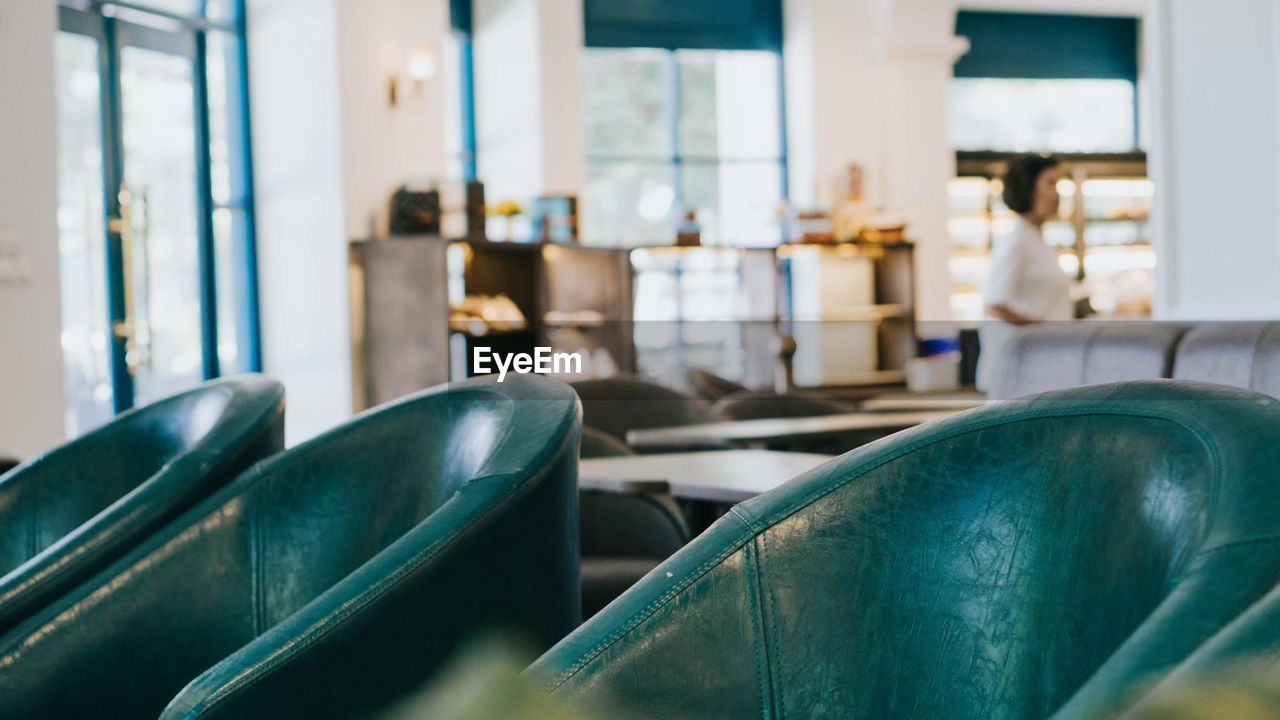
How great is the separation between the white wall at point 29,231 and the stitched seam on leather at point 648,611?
4375mm

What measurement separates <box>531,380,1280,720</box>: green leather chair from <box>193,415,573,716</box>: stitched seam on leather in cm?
40

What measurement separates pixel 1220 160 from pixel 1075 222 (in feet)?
24.8

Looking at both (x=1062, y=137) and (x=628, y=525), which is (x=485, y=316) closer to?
(x=628, y=525)

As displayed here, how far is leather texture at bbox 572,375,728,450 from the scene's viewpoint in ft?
12.3

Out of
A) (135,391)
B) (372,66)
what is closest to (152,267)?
(135,391)

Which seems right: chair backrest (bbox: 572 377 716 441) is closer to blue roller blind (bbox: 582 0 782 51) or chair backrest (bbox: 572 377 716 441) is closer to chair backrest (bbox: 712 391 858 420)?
chair backrest (bbox: 712 391 858 420)

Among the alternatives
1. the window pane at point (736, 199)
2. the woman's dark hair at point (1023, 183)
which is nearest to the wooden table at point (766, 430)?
the woman's dark hair at point (1023, 183)

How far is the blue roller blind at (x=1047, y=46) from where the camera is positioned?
10945 millimetres

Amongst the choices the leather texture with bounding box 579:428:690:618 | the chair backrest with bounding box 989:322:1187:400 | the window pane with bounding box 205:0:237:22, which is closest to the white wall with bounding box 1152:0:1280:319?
the chair backrest with bounding box 989:322:1187:400

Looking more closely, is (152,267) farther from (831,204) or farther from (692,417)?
(831,204)

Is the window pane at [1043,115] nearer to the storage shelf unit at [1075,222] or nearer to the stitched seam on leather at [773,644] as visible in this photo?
the storage shelf unit at [1075,222]

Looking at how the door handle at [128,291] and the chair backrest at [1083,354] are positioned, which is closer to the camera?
the chair backrest at [1083,354]

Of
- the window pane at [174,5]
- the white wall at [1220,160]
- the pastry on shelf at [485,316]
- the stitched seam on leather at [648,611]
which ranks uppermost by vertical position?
the window pane at [174,5]

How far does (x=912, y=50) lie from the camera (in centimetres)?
989
